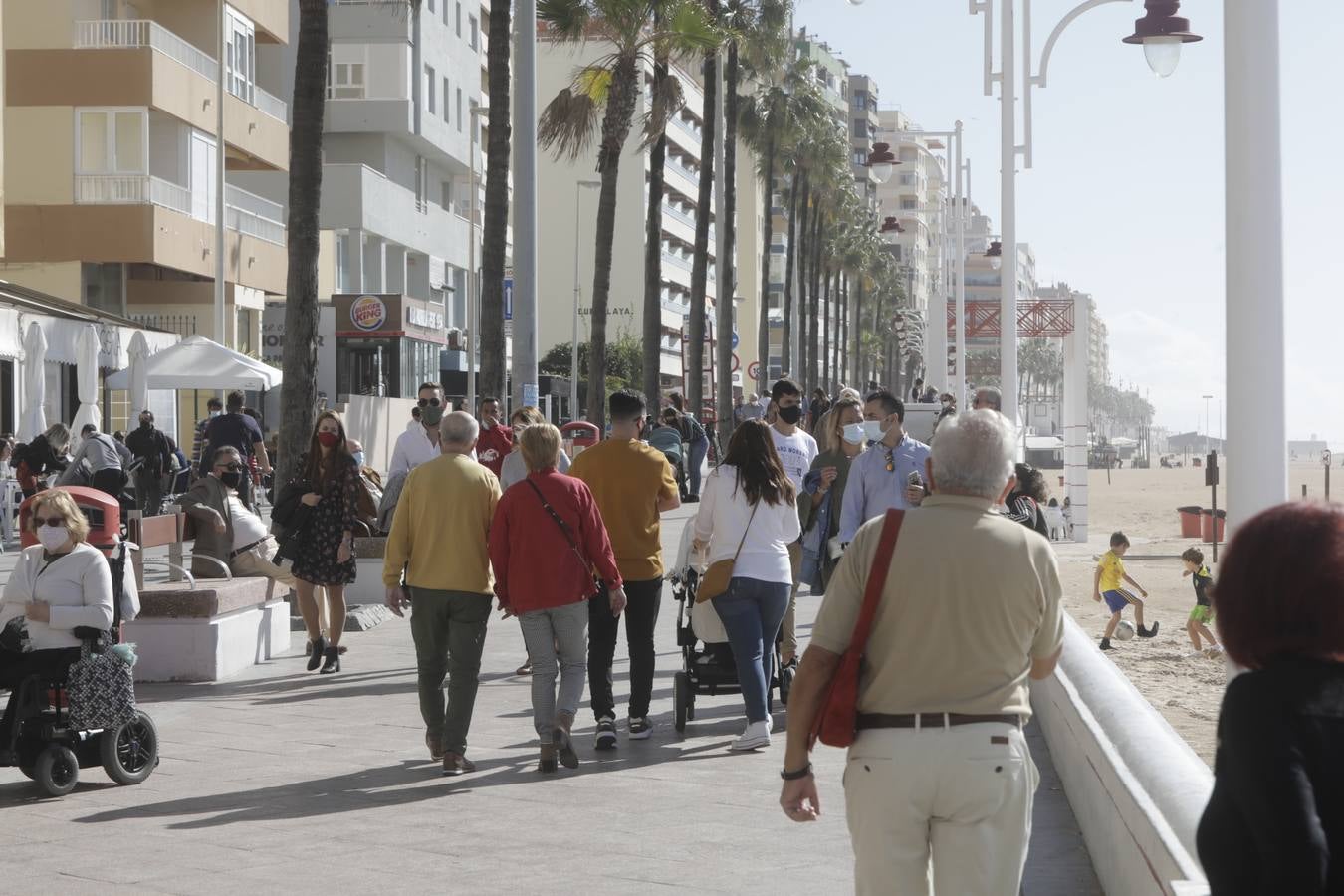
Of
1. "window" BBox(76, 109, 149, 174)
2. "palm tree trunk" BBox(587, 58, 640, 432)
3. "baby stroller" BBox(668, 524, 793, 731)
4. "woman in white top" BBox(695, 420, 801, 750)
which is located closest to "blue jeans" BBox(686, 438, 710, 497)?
"palm tree trunk" BBox(587, 58, 640, 432)

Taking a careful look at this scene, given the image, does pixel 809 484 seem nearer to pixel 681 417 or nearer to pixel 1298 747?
pixel 1298 747

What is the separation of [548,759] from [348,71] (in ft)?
171

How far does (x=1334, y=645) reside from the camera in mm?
2887

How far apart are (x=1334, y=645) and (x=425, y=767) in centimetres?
698

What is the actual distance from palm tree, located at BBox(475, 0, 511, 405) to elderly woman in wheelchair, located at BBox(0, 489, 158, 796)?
13243 mm

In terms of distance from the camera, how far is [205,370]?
26328 millimetres

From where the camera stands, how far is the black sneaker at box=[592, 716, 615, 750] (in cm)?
987

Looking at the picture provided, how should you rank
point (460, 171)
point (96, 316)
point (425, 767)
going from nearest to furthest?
1. point (425, 767)
2. point (96, 316)
3. point (460, 171)

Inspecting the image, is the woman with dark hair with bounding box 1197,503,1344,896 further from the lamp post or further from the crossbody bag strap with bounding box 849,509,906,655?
the lamp post

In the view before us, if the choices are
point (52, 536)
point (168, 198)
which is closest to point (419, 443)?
point (52, 536)

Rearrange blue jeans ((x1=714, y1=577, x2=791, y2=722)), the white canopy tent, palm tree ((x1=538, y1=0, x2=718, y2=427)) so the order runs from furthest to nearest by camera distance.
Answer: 1. palm tree ((x1=538, y1=0, x2=718, y2=427))
2. the white canopy tent
3. blue jeans ((x1=714, y1=577, x2=791, y2=722))

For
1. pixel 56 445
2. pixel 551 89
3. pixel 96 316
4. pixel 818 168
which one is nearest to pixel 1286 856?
pixel 56 445

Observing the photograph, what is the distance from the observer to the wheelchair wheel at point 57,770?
859 centimetres

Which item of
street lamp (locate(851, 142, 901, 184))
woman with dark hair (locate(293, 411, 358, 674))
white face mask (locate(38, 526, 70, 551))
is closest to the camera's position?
white face mask (locate(38, 526, 70, 551))
